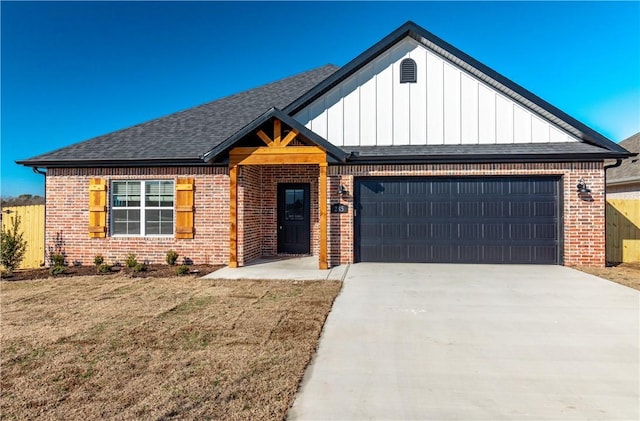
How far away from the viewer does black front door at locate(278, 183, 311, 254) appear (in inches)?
432

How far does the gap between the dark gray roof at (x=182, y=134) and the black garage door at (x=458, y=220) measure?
465 centimetres

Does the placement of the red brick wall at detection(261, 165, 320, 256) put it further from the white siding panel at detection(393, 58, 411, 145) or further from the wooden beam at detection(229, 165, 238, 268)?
the white siding panel at detection(393, 58, 411, 145)

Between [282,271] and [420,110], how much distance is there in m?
5.48

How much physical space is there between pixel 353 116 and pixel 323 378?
7538 mm

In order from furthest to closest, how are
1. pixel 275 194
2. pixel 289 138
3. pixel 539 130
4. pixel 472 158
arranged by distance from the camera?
1. pixel 275 194
2. pixel 539 130
3. pixel 472 158
4. pixel 289 138

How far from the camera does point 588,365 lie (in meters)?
3.51

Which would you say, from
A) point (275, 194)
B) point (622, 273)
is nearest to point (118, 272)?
point (275, 194)

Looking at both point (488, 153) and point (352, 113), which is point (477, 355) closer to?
point (488, 153)

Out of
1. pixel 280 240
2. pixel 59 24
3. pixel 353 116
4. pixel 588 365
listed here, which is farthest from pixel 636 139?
pixel 59 24

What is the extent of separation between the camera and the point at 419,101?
30.6ft

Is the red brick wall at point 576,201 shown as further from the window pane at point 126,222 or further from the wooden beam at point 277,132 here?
the window pane at point 126,222

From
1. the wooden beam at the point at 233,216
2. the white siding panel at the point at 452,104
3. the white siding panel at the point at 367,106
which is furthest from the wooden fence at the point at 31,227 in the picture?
the white siding panel at the point at 452,104

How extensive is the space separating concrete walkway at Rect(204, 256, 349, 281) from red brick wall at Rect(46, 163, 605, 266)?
502 mm

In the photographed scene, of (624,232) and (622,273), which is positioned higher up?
(624,232)
